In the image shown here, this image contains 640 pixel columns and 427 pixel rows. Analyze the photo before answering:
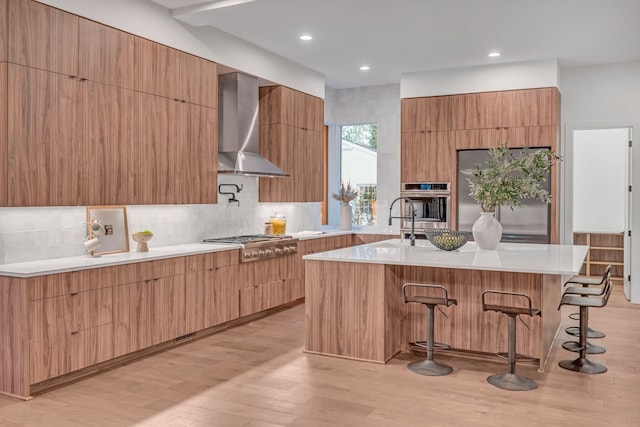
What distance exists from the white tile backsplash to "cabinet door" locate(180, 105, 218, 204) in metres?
0.32

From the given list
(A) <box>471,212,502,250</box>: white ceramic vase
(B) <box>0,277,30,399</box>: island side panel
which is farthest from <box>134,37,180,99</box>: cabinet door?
(A) <box>471,212,502,250</box>: white ceramic vase

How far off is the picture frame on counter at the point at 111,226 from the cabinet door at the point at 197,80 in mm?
1204

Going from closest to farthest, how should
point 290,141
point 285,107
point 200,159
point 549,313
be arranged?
1. point 549,313
2. point 200,159
3. point 285,107
4. point 290,141

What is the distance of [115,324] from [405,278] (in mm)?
2289

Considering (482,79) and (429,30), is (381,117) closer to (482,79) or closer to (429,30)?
(482,79)

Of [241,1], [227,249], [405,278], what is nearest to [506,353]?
[405,278]

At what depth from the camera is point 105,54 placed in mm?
4359

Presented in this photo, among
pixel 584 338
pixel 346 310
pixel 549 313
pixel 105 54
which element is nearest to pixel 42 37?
pixel 105 54

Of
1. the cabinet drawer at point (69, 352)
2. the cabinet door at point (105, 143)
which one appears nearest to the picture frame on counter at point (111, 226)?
the cabinet door at point (105, 143)

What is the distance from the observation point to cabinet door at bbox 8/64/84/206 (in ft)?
12.1

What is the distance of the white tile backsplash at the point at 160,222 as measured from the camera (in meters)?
4.07

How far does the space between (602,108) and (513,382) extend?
15.3ft

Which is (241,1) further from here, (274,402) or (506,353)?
(506,353)

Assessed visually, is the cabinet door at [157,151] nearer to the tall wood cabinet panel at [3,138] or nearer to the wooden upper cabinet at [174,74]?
the wooden upper cabinet at [174,74]
